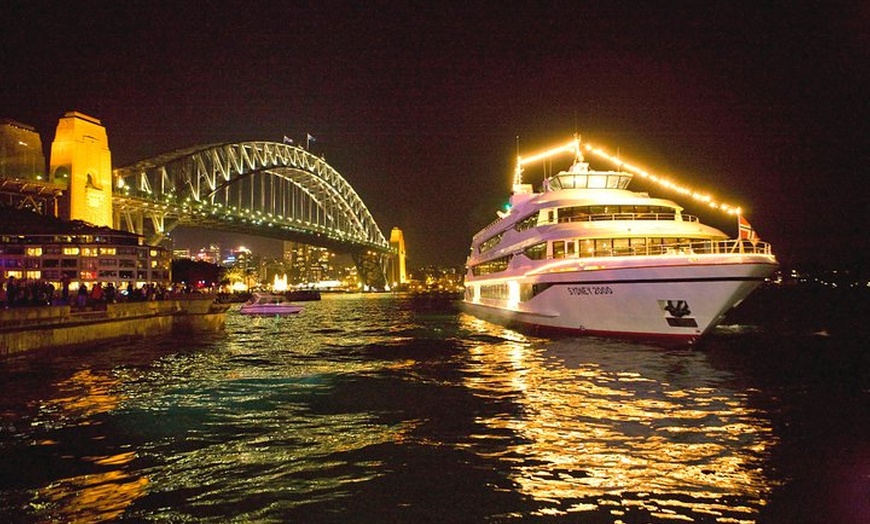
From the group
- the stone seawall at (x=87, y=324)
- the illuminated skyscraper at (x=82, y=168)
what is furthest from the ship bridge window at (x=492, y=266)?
the illuminated skyscraper at (x=82, y=168)

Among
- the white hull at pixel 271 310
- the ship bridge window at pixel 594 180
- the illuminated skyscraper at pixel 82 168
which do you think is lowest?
the white hull at pixel 271 310

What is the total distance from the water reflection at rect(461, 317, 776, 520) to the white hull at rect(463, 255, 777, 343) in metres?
3.88

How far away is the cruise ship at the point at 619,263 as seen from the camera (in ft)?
71.8

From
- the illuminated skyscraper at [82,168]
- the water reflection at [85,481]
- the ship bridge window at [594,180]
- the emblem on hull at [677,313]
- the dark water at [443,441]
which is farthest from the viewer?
the illuminated skyscraper at [82,168]

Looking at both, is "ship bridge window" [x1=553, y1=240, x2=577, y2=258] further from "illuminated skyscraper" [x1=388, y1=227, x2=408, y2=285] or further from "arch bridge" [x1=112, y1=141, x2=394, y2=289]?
"illuminated skyscraper" [x1=388, y1=227, x2=408, y2=285]

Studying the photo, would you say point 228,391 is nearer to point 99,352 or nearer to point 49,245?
point 99,352

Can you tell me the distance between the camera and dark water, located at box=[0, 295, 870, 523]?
7125 millimetres

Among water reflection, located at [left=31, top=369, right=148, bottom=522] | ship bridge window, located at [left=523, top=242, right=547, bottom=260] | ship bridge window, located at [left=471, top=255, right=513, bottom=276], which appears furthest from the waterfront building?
water reflection, located at [left=31, top=369, right=148, bottom=522]

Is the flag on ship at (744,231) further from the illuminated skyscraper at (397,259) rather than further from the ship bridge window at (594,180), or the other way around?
the illuminated skyscraper at (397,259)

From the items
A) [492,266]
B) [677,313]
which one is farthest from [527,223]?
[677,313]

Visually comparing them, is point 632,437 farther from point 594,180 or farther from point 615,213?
point 594,180

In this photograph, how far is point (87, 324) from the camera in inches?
1123

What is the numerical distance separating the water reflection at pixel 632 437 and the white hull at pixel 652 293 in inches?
153

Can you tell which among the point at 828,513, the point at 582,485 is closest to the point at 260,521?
the point at 582,485
